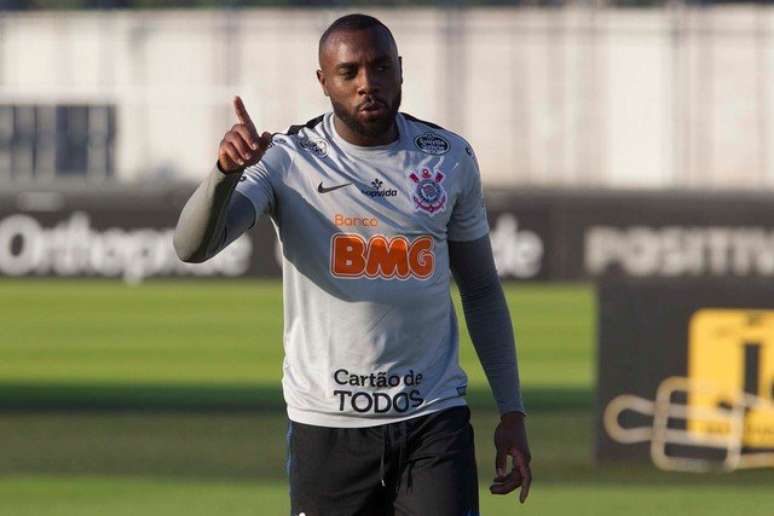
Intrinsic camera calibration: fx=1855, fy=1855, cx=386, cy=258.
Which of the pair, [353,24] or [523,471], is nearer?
[353,24]

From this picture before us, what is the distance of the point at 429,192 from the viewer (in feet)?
16.3

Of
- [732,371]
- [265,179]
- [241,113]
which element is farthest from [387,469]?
[732,371]

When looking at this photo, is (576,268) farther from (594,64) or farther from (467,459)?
(467,459)

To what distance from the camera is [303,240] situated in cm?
494

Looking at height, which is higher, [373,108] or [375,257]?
[373,108]

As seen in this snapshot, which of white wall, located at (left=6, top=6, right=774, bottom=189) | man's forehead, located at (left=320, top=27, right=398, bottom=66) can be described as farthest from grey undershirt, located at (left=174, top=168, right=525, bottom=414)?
white wall, located at (left=6, top=6, right=774, bottom=189)

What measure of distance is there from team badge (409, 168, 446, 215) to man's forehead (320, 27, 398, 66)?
13.3 inches

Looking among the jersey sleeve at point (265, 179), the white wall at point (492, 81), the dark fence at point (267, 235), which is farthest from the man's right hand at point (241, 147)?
the white wall at point (492, 81)

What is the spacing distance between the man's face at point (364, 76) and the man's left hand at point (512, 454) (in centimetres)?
93

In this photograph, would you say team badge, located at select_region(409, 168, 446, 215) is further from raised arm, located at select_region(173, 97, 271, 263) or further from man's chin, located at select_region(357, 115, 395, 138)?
raised arm, located at select_region(173, 97, 271, 263)

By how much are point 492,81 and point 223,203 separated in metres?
30.3

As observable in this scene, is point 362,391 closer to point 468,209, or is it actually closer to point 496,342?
point 496,342

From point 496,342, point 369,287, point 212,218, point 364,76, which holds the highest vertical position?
point 364,76

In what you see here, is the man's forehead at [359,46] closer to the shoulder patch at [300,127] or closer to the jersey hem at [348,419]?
the shoulder patch at [300,127]
